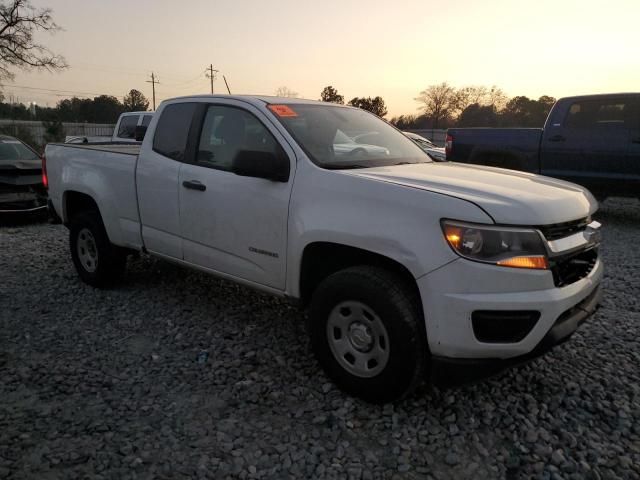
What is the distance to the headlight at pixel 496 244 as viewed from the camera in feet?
7.87

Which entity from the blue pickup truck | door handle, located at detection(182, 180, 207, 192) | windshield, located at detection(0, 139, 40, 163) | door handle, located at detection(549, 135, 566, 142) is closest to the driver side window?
door handle, located at detection(182, 180, 207, 192)

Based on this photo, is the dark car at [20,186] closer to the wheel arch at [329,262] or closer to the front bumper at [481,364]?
the wheel arch at [329,262]

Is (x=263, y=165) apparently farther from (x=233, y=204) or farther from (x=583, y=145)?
(x=583, y=145)

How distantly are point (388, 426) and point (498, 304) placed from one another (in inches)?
36.4

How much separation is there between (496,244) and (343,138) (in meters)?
1.55

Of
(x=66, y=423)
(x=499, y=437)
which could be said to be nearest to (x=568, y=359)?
(x=499, y=437)

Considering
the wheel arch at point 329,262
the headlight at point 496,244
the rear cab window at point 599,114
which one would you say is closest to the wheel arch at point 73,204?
the wheel arch at point 329,262

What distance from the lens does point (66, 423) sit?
2.67 metres

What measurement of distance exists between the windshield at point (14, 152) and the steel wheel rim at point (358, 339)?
24.2 ft

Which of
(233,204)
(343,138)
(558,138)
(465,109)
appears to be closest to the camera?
(233,204)

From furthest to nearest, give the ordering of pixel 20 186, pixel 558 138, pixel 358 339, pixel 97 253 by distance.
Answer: pixel 558 138, pixel 20 186, pixel 97 253, pixel 358 339

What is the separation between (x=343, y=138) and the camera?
3.56 metres

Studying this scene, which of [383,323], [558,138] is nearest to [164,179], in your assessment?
[383,323]

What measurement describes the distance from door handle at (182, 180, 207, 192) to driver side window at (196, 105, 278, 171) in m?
0.15
